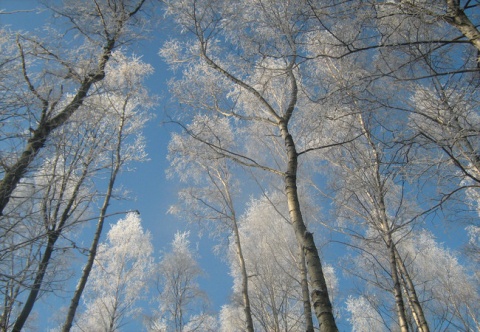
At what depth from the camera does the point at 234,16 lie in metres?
5.85

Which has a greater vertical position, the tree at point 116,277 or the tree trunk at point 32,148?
the tree at point 116,277

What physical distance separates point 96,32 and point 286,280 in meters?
8.08

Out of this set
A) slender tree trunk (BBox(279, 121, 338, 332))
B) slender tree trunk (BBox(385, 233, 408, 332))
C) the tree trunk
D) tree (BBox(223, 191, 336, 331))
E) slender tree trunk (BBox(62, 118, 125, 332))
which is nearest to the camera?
the tree trunk

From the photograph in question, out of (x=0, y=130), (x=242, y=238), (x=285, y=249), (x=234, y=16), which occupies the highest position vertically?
A: (x=242, y=238)

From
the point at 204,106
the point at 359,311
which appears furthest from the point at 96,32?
the point at 359,311

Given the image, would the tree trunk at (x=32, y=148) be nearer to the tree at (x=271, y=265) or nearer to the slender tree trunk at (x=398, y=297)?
the slender tree trunk at (x=398, y=297)

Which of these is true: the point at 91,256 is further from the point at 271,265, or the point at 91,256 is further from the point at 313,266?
the point at 271,265

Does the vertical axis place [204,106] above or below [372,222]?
above

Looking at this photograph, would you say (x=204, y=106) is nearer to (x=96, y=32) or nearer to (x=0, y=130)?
(x=96, y=32)

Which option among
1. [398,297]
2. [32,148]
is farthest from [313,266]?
[32,148]

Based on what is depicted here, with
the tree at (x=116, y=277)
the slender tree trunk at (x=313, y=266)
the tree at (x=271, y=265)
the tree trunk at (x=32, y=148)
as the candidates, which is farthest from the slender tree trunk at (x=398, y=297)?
the tree at (x=116, y=277)

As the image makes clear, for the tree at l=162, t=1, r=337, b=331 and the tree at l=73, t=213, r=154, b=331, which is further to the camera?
the tree at l=73, t=213, r=154, b=331

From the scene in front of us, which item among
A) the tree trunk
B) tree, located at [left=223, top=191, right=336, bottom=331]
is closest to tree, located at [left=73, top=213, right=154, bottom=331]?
tree, located at [left=223, top=191, right=336, bottom=331]

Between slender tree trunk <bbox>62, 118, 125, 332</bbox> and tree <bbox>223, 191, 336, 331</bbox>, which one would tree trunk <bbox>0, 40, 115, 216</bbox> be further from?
tree <bbox>223, 191, 336, 331</bbox>
